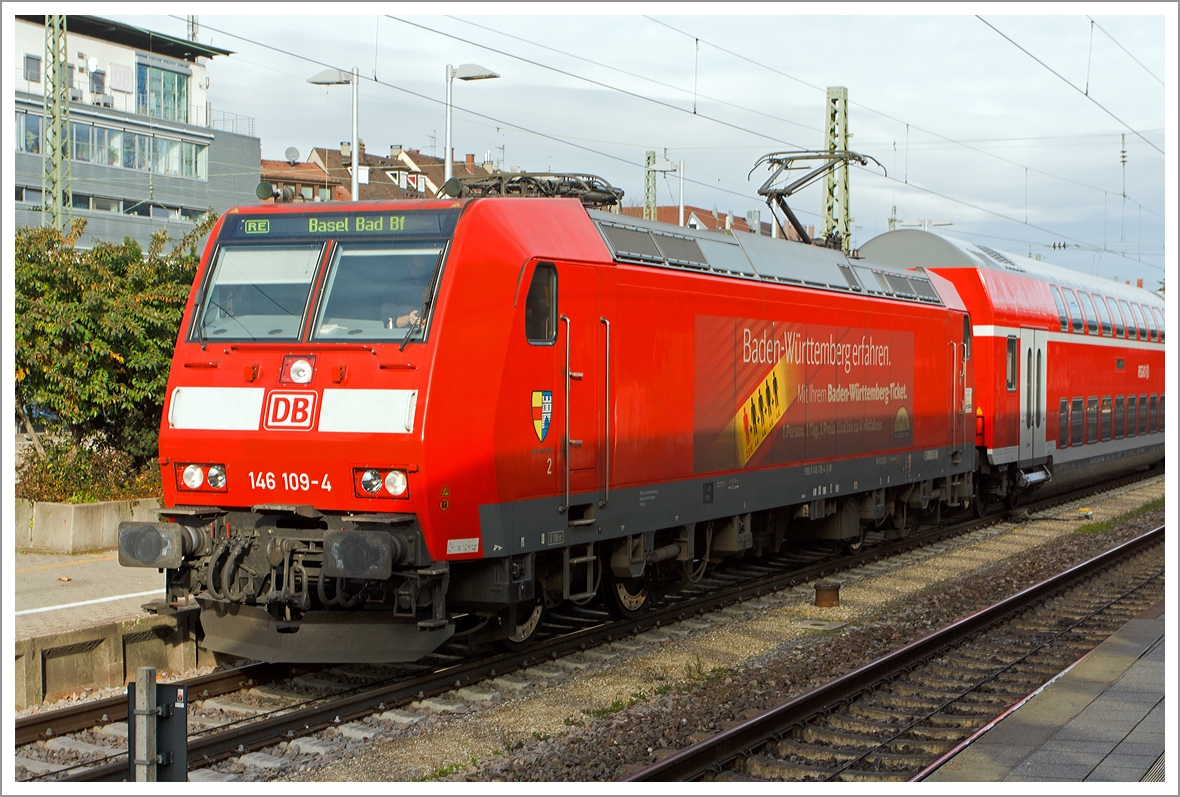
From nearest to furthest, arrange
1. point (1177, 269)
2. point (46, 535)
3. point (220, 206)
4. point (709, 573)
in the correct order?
point (1177, 269), point (46, 535), point (709, 573), point (220, 206)

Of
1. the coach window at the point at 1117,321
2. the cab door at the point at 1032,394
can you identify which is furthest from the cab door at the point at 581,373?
the coach window at the point at 1117,321

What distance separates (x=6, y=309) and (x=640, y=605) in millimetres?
6110

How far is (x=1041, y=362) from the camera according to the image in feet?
71.8

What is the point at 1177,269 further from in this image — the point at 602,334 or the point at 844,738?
the point at 602,334

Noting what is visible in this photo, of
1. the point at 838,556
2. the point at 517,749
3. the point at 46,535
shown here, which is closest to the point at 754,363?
the point at 838,556

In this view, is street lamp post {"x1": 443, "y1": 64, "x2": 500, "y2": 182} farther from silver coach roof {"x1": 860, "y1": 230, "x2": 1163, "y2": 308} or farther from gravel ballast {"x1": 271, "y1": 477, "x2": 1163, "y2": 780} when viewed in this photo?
gravel ballast {"x1": 271, "y1": 477, "x2": 1163, "y2": 780}

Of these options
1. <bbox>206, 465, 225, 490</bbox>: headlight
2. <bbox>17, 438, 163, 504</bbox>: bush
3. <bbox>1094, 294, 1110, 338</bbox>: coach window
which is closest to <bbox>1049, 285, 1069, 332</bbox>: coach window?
<bbox>1094, 294, 1110, 338</bbox>: coach window

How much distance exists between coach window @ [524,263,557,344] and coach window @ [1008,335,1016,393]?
12932mm

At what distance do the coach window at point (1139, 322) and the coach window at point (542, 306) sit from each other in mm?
22302

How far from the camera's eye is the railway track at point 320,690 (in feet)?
25.4

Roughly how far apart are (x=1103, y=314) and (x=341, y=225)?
20720 mm

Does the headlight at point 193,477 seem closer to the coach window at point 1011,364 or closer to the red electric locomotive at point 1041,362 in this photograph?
the red electric locomotive at point 1041,362

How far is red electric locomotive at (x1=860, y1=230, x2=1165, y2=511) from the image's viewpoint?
786 inches

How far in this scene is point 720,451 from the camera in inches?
475
